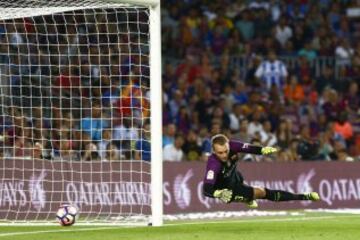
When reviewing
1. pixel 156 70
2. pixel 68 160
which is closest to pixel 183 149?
pixel 68 160

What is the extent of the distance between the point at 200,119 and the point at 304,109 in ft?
8.78

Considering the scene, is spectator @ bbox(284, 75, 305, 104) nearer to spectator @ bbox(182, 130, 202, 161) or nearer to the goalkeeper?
spectator @ bbox(182, 130, 202, 161)

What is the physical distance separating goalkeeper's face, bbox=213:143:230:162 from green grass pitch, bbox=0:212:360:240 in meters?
0.95

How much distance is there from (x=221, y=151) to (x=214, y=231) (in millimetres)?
1421

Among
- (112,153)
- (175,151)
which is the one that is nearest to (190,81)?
(175,151)

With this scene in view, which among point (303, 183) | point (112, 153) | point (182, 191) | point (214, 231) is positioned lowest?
point (214, 231)

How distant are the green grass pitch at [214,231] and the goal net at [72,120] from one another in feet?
9.17

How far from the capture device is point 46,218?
2019 cm

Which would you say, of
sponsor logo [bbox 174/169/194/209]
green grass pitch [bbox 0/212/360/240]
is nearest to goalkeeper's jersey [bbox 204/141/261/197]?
green grass pitch [bbox 0/212/360/240]

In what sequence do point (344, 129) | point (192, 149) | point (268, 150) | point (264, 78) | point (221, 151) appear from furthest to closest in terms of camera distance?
point (264, 78) → point (344, 129) → point (192, 149) → point (221, 151) → point (268, 150)

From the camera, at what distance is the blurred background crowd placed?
20406mm

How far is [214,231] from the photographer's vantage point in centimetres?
1592

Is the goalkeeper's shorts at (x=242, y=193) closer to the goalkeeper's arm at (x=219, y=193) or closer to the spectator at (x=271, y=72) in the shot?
the goalkeeper's arm at (x=219, y=193)

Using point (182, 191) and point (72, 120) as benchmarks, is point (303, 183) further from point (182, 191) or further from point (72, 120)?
point (72, 120)
